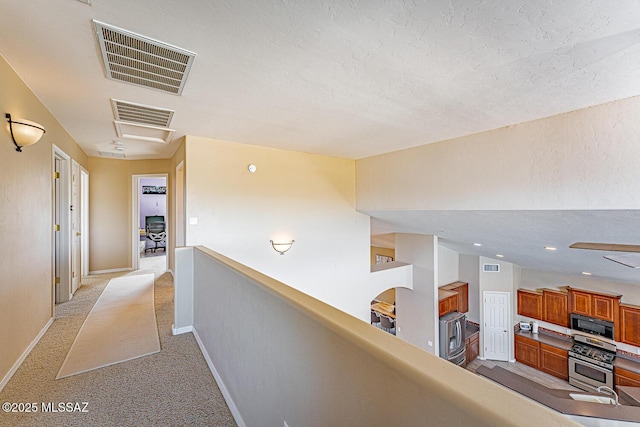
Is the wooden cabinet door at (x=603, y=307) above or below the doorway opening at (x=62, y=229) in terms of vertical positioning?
below

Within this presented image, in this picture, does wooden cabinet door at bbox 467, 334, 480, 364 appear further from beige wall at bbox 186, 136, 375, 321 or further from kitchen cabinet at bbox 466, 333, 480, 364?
beige wall at bbox 186, 136, 375, 321

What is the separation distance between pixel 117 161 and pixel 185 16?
5623 millimetres

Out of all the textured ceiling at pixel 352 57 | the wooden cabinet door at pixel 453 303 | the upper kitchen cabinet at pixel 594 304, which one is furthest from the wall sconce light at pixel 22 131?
the upper kitchen cabinet at pixel 594 304

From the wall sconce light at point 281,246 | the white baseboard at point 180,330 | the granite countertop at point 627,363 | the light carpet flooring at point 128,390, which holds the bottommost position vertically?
the granite countertop at point 627,363

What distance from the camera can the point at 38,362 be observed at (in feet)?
7.55

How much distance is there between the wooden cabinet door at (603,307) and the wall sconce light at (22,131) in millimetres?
9507

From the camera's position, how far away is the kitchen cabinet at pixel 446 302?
6668 mm

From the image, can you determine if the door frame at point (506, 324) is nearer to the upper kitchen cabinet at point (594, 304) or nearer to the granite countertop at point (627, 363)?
Result: the upper kitchen cabinet at point (594, 304)

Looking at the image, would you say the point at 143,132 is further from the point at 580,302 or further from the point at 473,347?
the point at 580,302

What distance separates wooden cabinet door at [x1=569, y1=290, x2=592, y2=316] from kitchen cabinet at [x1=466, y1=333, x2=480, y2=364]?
7.53ft

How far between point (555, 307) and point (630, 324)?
4.11 feet

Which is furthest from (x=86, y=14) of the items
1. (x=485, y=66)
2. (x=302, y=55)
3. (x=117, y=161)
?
(x=117, y=161)

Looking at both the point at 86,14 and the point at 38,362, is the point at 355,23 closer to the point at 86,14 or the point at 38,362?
the point at 86,14

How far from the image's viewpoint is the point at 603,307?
19.4 feet
